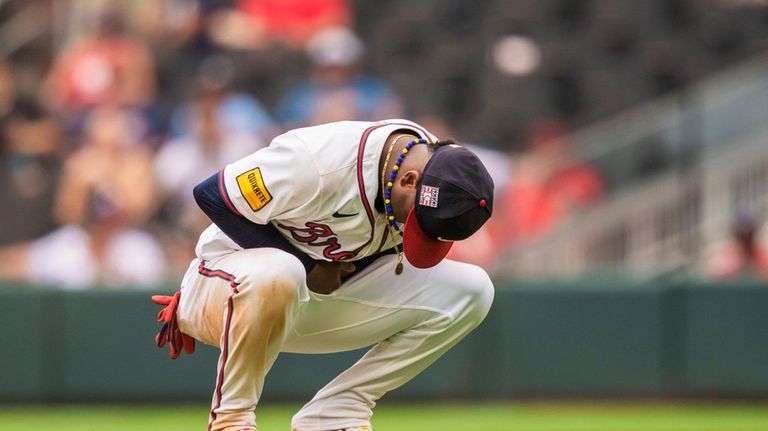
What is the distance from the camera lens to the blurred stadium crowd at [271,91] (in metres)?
10.1

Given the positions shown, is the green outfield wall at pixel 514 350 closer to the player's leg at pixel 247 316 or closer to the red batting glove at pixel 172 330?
the red batting glove at pixel 172 330

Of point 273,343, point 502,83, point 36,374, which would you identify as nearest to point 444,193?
point 273,343

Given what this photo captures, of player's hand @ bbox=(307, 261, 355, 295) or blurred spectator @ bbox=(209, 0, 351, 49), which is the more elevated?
blurred spectator @ bbox=(209, 0, 351, 49)

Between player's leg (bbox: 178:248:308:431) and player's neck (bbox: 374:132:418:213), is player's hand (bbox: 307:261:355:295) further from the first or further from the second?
player's neck (bbox: 374:132:418:213)

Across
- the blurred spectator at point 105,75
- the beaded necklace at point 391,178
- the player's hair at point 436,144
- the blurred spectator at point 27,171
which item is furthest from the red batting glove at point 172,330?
the blurred spectator at point 105,75

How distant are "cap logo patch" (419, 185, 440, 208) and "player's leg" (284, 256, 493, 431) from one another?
0.77 meters

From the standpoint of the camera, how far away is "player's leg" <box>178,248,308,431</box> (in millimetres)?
5191

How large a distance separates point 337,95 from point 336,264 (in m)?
5.20

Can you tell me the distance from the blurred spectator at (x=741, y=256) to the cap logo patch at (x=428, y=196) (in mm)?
5479

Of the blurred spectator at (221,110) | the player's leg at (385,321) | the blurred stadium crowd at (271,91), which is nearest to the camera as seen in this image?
the player's leg at (385,321)

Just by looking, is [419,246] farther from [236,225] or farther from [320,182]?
[236,225]

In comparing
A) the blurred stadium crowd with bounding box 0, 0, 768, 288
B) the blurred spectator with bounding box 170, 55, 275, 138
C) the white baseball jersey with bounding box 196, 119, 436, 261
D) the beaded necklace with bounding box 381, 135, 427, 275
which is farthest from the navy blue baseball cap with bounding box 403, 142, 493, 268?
the blurred spectator with bounding box 170, 55, 275, 138

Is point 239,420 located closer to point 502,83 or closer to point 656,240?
point 656,240

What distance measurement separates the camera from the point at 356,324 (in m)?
5.71
